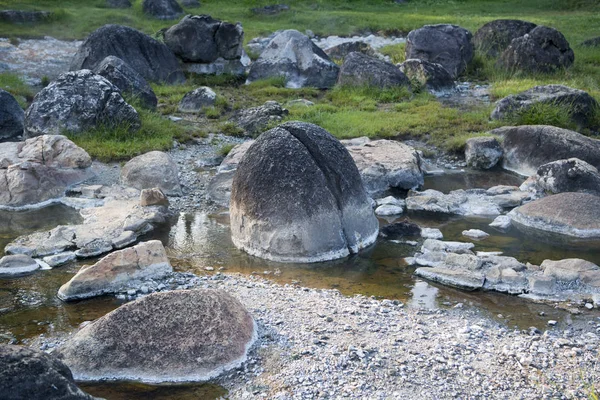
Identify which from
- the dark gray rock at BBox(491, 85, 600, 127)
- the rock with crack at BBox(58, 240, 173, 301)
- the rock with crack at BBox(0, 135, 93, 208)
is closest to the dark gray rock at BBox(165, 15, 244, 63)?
the dark gray rock at BBox(491, 85, 600, 127)

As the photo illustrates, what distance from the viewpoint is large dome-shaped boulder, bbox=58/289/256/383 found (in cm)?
696

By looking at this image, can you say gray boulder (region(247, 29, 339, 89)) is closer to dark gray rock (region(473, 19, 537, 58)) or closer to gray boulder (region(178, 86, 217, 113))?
gray boulder (region(178, 86, 217, 113))

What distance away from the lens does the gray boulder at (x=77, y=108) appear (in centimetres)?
1547

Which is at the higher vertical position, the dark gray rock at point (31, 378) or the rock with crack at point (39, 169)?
the dark gray rock at point (31, 378)

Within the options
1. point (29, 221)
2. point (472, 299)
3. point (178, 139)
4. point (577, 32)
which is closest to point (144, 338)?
point (472, 299)

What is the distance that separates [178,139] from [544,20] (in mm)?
18274

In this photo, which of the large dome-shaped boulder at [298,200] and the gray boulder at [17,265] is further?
the large dome-shaped boulder at [298,200]

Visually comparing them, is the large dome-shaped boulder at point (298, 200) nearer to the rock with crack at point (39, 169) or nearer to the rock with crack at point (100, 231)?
the rock with crack at point (100, 231)

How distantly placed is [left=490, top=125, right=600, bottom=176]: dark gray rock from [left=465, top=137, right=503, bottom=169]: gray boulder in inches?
7.6

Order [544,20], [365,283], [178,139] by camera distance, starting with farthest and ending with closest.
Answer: [544,20] < [178,139] < [365,283]

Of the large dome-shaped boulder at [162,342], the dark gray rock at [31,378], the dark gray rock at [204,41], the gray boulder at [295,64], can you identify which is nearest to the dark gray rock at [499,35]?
the gray boulder at [295,64]

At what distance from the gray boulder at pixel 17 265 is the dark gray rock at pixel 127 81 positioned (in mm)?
8211

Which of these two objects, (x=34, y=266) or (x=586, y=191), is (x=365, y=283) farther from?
(x=586, y=191)

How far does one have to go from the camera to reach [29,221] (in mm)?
12070
